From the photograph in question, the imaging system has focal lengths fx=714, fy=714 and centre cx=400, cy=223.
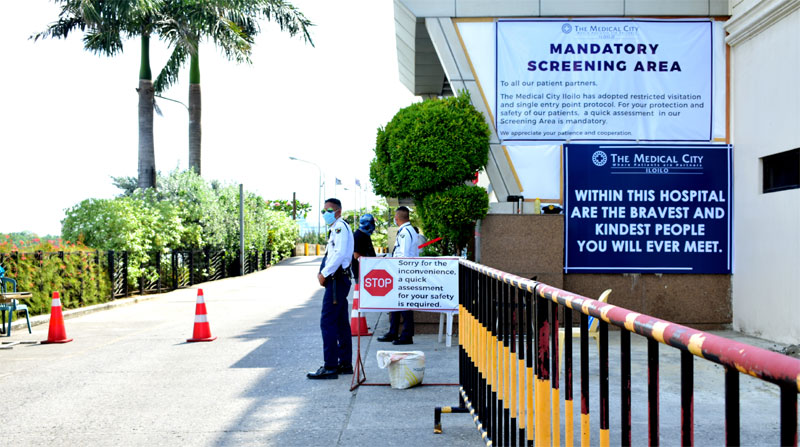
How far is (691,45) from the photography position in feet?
37.0

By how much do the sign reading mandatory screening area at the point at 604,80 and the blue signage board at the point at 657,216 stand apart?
0.48 metres

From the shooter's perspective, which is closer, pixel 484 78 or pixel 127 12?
pixel 484 78

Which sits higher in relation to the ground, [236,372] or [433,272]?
[433,272]

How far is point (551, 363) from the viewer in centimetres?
341

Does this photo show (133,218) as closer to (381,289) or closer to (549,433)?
(381,289)

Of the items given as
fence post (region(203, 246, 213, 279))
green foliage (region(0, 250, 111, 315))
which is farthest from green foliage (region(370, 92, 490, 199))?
fence post (region(203, 246, 213, 279))

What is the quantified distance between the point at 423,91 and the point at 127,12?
1071 cm

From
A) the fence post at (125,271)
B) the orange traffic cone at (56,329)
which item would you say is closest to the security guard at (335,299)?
the orange traffic cone at (56,329)

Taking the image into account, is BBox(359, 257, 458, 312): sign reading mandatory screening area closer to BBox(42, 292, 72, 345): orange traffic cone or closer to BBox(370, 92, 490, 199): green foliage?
BBox(370, 92, 490, 199): green foliage

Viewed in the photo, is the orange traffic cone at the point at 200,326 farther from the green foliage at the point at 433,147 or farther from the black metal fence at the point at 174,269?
the black metal fence at the point at 174,269

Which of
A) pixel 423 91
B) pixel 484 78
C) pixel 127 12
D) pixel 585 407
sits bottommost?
pixel 585 407

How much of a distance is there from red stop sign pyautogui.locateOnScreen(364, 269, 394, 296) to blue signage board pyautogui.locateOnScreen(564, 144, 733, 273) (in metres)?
4.91

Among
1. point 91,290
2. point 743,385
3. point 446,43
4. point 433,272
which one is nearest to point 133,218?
point 91,290

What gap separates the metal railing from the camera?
1.68 m
